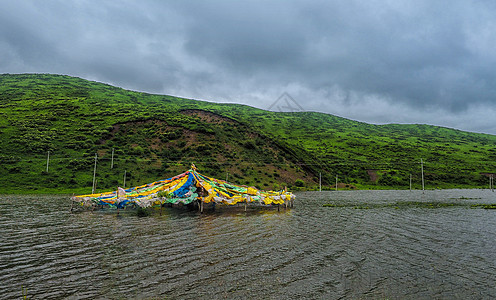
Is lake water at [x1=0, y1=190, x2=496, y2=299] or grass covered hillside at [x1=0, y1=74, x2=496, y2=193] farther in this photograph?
grass covered hillside at [x1=0, y1=74, x2=496, y2=193]

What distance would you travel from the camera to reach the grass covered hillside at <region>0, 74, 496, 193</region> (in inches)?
2347

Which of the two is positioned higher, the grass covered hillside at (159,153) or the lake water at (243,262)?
the grass covered hillside at (159,153)

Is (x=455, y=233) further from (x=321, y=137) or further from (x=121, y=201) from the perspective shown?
(x=321, y=137)

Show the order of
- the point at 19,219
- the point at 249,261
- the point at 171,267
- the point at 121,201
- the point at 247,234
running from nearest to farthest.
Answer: the point at 171,267, the point at 249,261, the point at 247,234, the point at 19,219, the point at 121,201

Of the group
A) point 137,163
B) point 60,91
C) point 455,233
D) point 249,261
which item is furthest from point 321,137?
point 249,261

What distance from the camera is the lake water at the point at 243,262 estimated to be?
9.47m

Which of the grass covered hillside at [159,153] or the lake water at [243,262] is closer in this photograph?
the lake water at [243,262]

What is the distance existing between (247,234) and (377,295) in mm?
10711

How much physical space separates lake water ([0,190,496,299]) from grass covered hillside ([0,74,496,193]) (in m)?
41.2

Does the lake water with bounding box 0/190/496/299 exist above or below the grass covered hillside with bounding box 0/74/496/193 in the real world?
below

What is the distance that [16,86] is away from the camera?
138125 millimetres

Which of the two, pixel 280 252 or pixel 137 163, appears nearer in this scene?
pixel 280 252

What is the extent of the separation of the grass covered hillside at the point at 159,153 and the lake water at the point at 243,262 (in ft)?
135

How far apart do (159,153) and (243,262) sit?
64.7 metres
